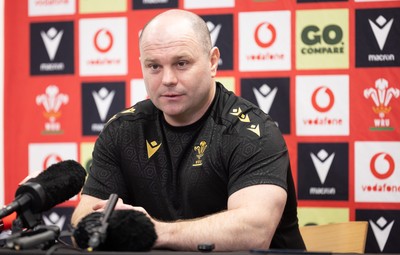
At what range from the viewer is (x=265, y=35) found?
2734mm

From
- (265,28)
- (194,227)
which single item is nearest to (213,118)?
(194,227)

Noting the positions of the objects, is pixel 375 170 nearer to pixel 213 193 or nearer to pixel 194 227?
pixel 213 193

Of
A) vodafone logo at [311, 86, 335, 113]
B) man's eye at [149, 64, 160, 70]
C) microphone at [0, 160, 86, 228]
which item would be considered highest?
man's eye at [149, 64, 160, 70]

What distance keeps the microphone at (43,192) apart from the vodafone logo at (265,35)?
1617mm

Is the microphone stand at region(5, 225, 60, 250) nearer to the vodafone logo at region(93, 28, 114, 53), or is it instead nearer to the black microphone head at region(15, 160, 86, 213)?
the black microphone head at region(15, 160, 86, 213)

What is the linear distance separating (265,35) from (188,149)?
40.2 inches

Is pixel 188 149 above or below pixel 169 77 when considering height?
below

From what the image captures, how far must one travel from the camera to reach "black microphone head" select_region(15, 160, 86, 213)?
116 centimetres

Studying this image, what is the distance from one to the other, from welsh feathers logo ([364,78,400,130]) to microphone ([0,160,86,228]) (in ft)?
5.68

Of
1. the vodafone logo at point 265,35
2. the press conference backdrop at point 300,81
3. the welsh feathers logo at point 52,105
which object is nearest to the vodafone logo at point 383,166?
the press conference backdrop at point 300,81

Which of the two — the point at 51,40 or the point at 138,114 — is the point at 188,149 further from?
the point at 51,40

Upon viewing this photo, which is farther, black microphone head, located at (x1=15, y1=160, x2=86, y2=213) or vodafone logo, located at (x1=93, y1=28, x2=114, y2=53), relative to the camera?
vodafone logo, located at (x1=93, y1=28, x2=114, y2=53)

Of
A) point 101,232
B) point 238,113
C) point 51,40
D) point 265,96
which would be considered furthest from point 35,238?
point 51,40

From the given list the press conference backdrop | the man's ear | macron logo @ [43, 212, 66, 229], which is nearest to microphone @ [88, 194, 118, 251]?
the man's ear
